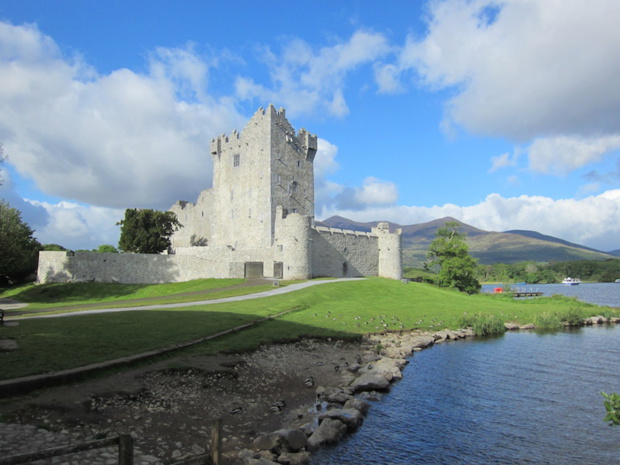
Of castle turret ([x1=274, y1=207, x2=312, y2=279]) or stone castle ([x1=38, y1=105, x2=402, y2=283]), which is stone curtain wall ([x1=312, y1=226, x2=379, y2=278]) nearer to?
stone castle ([x1=38, y1=105, x2=402, y2=283])

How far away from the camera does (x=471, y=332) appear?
1143 inches

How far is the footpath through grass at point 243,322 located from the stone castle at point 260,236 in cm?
1049

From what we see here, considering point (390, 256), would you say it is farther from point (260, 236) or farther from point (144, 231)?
point (144, 231)

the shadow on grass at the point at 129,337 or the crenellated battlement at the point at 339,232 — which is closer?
the shadow on grass at the point at 129,337

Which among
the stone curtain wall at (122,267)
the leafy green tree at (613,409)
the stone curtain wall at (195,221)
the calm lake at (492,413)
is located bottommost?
the calm lake at (492,413)

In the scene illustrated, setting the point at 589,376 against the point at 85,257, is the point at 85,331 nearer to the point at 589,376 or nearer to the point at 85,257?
the point at 589,376

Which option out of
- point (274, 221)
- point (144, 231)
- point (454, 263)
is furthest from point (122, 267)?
point (454, 263)

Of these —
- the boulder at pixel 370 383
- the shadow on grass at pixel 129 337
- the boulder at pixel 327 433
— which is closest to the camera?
the boulder at pixel 327 433

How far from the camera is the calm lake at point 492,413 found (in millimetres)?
11172

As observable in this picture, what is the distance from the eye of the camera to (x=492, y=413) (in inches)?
555

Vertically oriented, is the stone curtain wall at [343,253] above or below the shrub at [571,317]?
above

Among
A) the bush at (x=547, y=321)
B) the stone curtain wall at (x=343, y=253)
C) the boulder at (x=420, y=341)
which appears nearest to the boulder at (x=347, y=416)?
the boulder at (x=420, y=341)

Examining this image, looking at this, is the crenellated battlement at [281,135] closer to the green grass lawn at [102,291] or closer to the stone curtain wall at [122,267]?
the stone curtain wall at [122,267]

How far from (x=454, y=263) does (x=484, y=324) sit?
2890 centimetres
